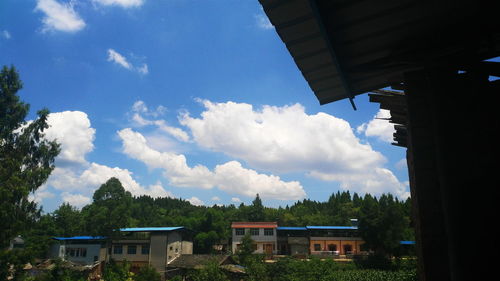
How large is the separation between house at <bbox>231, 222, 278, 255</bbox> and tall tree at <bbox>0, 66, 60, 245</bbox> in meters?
27.5

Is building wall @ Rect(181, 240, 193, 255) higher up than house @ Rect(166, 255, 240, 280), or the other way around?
building wall @ Rect(181, 240, 193, 255)

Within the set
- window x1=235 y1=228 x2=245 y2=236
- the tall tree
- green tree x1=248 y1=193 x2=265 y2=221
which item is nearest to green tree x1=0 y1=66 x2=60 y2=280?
the tall tree

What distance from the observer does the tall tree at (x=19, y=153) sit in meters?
22.5

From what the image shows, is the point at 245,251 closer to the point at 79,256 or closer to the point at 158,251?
the point at 158,251

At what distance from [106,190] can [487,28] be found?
47093 mm

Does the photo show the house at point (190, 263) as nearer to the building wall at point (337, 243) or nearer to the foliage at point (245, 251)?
the foliage at point (245, 251)

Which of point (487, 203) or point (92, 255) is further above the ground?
point (487, 203)

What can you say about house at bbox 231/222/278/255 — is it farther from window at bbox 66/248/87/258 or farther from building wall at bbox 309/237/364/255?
window at bbox 66/248/87/258

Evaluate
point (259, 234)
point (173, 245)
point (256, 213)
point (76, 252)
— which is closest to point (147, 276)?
point (173, 245)

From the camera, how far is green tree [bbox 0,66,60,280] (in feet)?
70.4

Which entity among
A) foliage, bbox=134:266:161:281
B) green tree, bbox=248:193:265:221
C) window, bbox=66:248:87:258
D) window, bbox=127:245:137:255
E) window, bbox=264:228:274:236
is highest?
green tree, bbox=248:193:265:221

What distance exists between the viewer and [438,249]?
286cm

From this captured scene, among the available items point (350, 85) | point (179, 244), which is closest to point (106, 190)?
point (179, 244)

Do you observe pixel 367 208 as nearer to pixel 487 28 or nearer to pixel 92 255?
pixel 92 255
